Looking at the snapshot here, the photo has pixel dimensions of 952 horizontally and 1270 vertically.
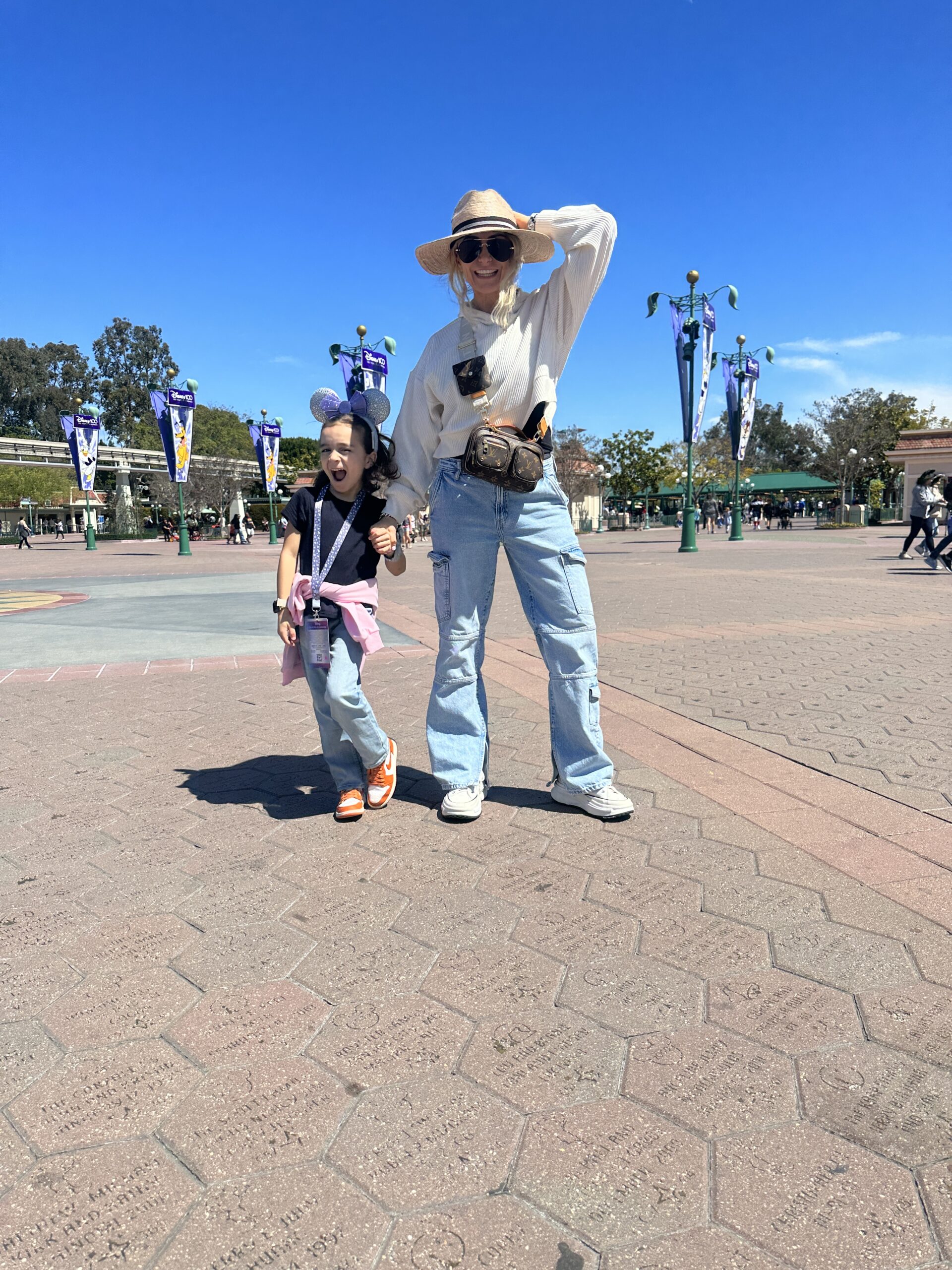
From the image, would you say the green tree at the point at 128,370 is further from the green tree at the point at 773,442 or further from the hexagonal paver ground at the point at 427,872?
the hexagonal paver ground at the point at 427,872

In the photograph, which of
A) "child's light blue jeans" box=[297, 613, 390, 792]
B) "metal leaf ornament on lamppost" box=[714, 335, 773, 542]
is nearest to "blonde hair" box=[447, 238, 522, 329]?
"child's light blue jeans" box=[297, 613, 390, 792]

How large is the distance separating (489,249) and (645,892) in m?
2.14

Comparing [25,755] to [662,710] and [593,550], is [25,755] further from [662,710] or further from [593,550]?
[593,550]

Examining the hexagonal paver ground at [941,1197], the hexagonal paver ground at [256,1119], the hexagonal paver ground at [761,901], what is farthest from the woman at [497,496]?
the hexagonal paver ground at [941,1197]

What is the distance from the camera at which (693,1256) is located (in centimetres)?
130

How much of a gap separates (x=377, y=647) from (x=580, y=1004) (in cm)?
148

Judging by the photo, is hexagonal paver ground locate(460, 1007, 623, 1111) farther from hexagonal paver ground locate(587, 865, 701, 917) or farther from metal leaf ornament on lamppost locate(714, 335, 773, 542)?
metal leaf ornament on lamppost locate(714, 335, 773, 542)

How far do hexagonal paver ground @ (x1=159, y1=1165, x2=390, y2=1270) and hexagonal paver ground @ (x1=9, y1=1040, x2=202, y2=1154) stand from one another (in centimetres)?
27

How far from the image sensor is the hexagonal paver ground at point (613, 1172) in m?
1.36

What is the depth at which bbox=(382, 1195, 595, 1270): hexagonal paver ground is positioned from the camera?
1290 mm

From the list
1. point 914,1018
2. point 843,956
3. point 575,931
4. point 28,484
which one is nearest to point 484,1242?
point 575,931

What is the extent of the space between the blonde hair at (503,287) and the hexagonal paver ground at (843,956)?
212cm

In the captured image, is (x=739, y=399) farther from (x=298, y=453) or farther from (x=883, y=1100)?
(x=298, y=453)

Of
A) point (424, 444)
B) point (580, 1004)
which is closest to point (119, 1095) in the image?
point (580, 1004)
